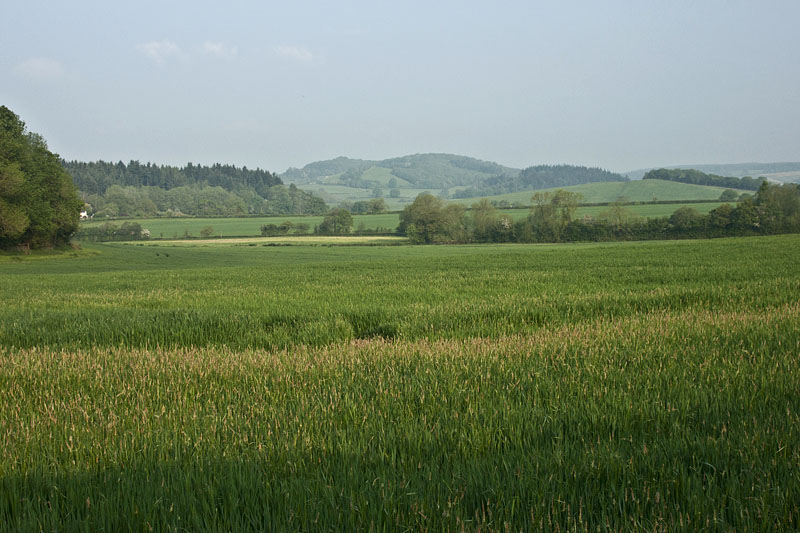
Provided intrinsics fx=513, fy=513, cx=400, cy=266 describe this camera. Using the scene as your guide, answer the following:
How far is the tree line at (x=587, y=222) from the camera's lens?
8238cm

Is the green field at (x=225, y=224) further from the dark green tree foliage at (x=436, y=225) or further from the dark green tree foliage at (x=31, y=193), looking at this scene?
the dark green tree foliage at (x=31, y=193)

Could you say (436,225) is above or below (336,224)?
below

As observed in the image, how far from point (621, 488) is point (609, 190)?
179 meters

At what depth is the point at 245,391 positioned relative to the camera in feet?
17.9

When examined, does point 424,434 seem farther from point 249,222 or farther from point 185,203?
point 185,203

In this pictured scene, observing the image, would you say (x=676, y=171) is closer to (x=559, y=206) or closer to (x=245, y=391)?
(x=559, y=206)

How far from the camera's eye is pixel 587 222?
94.1 m

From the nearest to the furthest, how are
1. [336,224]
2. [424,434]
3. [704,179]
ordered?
[424,434] → [336,224] → [704,179]

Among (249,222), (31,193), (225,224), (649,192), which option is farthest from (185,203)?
(649,192)

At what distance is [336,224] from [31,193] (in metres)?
63.8

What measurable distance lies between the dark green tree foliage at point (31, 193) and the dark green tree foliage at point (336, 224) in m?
54.5

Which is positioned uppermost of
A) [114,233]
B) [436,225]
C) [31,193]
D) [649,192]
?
[649,192]

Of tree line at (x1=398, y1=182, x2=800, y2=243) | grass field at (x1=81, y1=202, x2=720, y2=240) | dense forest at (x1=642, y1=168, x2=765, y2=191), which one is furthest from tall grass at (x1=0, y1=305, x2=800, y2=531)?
dense forest at (x1=642, y1=168, x2=765, y2=191)

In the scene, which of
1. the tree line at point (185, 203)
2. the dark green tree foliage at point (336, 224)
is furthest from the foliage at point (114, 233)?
the dark green tree foliage at point (336, 224)
